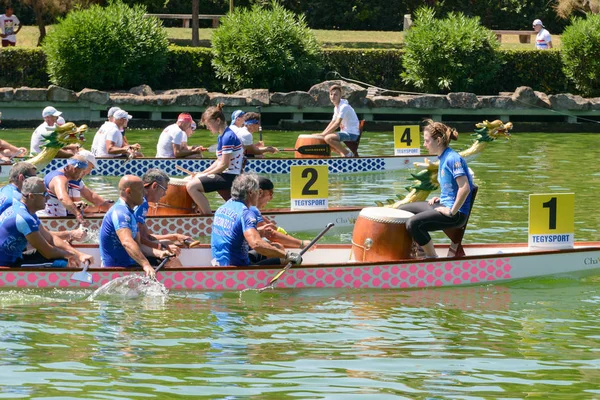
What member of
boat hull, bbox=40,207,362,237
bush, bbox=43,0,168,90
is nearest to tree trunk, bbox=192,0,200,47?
bush, bbox=43,0,168,90

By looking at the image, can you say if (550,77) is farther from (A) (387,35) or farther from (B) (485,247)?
(B) (485,247)

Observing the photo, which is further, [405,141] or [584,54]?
[584,54]

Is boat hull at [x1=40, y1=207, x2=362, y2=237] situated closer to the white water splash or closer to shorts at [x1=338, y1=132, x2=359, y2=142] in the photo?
the white water splash

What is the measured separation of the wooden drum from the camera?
53.2 ft

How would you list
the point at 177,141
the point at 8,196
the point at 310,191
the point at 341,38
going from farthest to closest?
the point at 341,38 < the point at 177,141 < the point at 310,191 < the point at 8,196

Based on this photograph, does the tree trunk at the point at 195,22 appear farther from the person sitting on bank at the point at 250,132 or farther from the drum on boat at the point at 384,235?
the drum on boat at the point at 384,235

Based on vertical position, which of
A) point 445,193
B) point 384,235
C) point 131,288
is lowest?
point 131,288

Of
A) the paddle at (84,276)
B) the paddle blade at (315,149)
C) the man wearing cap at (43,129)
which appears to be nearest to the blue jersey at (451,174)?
the paddle at (84,276)

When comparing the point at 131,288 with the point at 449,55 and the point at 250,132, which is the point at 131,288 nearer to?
the point at 250,132

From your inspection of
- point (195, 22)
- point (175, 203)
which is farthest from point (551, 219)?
point (195, 22)

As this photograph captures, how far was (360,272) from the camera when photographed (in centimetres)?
1240

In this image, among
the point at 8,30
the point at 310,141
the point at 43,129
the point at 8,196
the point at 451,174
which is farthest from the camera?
the point at 8,30

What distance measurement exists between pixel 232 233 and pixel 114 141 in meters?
9.54

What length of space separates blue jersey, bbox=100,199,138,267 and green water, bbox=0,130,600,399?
450 millimetres
